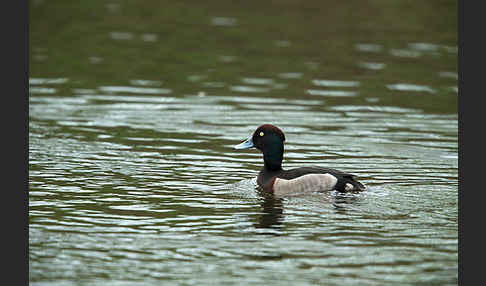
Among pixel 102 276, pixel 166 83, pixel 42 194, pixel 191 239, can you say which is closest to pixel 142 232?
pixel 191 239

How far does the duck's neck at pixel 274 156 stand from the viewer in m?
14.7

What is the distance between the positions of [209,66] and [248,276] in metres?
16.0

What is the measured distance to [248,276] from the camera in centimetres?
1000

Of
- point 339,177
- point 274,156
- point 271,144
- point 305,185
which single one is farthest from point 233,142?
point 339,177

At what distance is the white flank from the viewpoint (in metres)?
13.9

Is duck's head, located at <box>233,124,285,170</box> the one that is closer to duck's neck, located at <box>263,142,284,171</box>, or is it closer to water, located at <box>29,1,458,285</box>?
duck's neck, located at <box>263,142,284,171</box>

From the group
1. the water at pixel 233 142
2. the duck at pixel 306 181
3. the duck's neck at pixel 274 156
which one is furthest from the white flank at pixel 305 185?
the duck's neck at pixel 274 156

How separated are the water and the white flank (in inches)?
6.1

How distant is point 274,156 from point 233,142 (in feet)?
11.4

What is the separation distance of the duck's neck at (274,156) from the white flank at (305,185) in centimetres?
61

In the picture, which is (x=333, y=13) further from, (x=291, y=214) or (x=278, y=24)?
(x=291, y=214)

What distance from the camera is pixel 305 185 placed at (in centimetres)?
1401

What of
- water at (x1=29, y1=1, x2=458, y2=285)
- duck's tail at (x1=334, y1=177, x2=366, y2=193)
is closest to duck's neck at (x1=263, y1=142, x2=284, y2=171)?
water at (x1=29, y1=1, x2=458, y2=285)

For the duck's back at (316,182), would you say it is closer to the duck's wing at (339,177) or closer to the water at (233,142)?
the duck's wing at (339,177)
